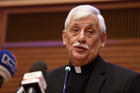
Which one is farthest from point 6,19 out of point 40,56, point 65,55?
point 65,55

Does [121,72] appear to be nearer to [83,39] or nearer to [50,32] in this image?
[83,39]

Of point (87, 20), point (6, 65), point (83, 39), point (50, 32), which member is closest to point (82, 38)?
point (83, 39)

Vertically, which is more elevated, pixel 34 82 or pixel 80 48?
pixel 34 82

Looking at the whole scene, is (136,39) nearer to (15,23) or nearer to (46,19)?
(46,19)

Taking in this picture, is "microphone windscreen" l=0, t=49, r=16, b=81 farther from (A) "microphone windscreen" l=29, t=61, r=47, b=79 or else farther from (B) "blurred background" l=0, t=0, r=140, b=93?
(B) "blurred background" l=0, t=0, r=140, b=93

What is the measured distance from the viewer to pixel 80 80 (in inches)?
96.7

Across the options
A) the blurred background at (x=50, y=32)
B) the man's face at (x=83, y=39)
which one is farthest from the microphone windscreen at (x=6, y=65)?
the blurred background at (x=50, y=32)

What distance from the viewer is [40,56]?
4934mm

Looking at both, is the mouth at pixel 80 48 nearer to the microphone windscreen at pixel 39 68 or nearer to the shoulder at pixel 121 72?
the shoulder at pixel 121 72

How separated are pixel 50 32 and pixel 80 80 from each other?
9.17 feet

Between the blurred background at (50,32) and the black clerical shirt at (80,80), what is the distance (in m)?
2.24

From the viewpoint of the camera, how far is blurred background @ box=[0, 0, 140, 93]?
15.5ft

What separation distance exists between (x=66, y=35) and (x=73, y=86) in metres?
0.44

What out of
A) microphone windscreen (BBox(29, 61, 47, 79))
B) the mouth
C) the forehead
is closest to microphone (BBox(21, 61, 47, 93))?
microphone windscreen (BBox(29, 61, 47, 79))
